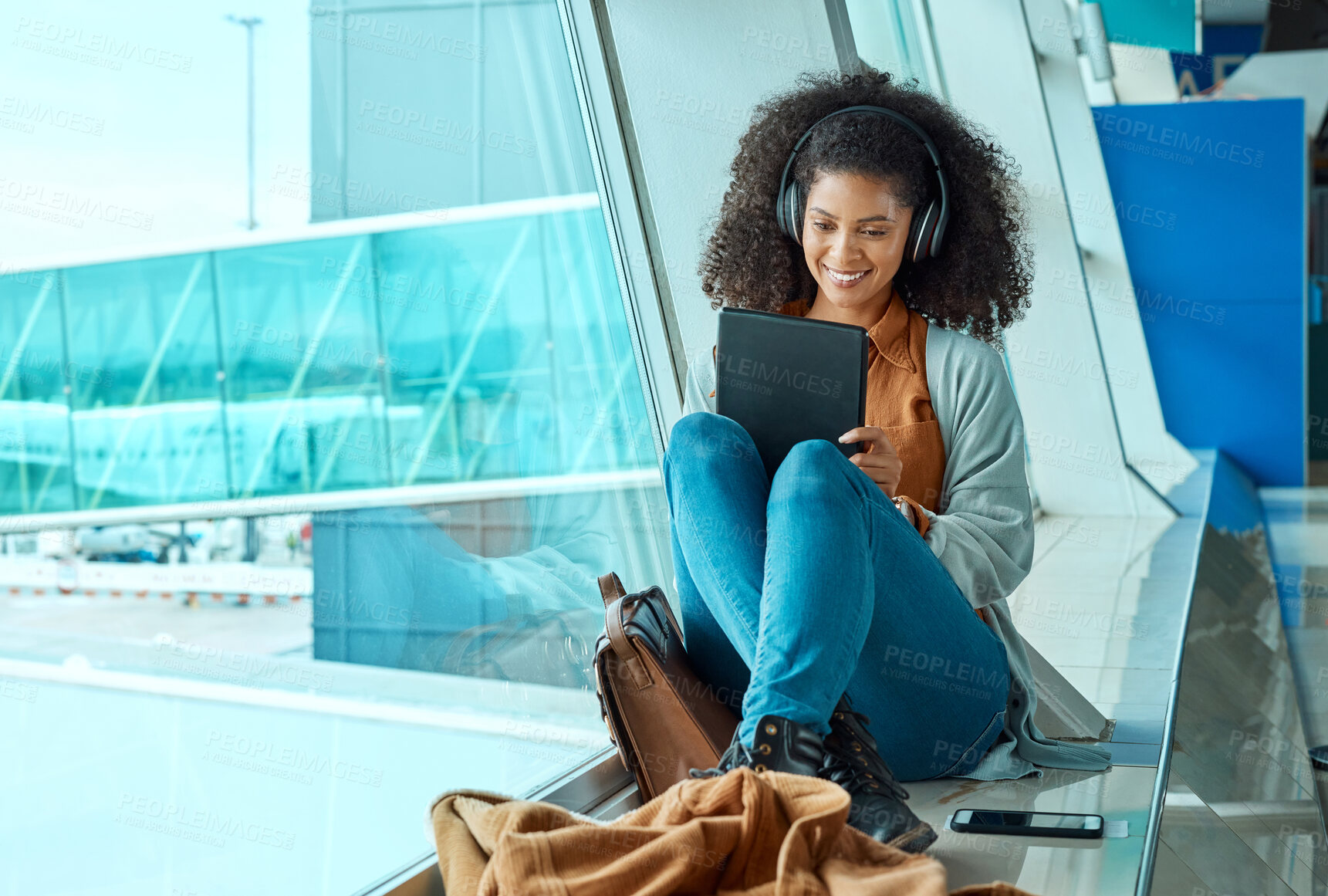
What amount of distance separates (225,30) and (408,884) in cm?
127

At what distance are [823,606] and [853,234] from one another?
0.65 meters

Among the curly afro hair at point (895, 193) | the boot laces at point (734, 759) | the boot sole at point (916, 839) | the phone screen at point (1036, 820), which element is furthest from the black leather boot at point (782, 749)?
→ the curly afro hair at point (895, 193)

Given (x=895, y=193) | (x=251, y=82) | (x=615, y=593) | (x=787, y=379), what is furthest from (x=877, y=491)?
(x=251, y=82)

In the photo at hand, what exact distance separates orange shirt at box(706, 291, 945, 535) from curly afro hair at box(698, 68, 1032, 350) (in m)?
0.09

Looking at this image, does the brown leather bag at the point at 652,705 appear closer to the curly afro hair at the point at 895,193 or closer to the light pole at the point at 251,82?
the curly afro hair at the point at 895,193

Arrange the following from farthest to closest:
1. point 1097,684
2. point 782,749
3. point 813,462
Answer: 1. point 1097,684
2. point 813,462
3. point 782,749

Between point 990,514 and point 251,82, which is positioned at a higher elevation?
point 251,82

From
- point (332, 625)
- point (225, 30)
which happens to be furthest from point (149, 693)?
point (225, 30)

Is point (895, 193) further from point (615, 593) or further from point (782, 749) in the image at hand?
point (782, 749)

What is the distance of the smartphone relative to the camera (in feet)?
4.42

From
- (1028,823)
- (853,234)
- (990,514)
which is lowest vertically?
(1028,823)

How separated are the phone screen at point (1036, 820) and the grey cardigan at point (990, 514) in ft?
0.53

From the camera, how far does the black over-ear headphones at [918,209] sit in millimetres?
1646

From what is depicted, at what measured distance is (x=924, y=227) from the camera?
1667mm
